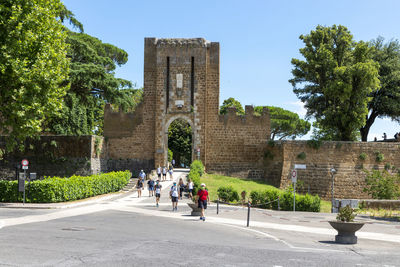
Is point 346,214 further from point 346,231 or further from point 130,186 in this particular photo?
point 130,186

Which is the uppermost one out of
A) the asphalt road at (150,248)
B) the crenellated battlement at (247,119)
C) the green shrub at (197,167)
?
the crenellated battlement at (247,119)

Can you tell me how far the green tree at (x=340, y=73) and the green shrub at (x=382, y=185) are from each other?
4.93 meters

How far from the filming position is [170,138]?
60594 mm

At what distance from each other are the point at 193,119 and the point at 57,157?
40.6 ft

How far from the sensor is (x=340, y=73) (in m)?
36.6

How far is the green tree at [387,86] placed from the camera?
4303 cm

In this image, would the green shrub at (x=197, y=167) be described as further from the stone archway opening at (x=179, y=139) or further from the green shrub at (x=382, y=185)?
the stone archway opening at (x=179, y=139)

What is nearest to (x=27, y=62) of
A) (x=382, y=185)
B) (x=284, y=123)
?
(x=382, y=185)

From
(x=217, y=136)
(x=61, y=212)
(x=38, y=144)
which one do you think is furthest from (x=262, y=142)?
(x=61, y=212)

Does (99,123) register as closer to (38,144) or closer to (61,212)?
(38,144)

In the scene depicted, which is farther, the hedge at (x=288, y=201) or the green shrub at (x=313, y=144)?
the green shrub at (x=313, y=144)

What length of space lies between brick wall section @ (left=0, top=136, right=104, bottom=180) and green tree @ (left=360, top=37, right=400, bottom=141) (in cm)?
2733

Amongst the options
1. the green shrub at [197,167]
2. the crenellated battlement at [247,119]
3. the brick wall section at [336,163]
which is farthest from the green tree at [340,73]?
the green shrub at [197,167]

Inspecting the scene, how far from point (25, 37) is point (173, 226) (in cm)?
1413
